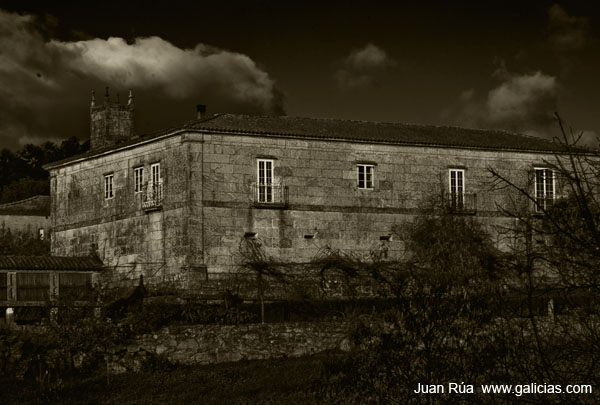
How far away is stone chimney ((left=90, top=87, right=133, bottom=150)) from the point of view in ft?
144

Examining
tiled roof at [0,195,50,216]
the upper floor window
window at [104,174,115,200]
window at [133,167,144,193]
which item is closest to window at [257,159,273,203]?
the upper floor window

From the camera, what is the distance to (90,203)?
40.6 metres

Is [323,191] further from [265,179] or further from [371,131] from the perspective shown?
[371,131]

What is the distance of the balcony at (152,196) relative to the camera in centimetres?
3691

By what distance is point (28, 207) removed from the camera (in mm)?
59375

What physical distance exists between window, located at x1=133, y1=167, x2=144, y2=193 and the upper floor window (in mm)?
7965

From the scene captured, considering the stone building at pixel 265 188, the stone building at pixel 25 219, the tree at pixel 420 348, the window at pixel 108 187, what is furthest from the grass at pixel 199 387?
the stone building at pixel 25 219

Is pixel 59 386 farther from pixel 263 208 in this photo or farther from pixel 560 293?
pixel 560 293

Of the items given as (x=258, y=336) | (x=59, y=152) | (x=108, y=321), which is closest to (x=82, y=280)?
(x=108, y=321)

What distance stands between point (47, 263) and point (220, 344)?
947 centimetres

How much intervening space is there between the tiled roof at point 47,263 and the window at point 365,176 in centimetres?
988

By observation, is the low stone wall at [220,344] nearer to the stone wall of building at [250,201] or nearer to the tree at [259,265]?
the tree at [259,265]

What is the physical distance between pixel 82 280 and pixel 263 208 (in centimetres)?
667

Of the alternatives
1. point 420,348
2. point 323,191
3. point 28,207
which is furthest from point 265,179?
point 28,207
